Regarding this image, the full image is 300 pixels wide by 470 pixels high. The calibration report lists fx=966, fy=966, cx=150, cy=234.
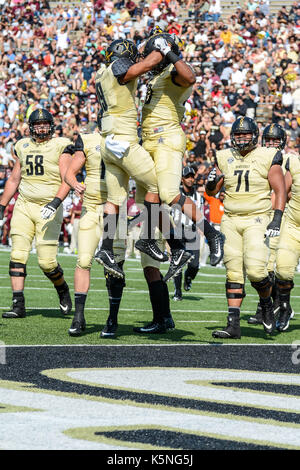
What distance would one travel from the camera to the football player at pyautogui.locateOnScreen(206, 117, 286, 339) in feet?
28.0

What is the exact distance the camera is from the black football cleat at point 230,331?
838cm

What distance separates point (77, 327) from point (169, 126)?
1.87 metres

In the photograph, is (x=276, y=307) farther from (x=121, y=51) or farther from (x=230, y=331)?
(x=121, y=51)

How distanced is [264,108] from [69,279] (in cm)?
945

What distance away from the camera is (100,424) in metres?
Result: 4.46

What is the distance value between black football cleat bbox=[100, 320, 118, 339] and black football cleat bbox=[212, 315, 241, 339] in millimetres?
874

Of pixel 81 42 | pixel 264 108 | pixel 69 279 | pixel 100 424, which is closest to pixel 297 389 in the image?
pixel 100 424

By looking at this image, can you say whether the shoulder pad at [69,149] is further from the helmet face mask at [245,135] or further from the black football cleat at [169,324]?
the black football cleat at [169,324]

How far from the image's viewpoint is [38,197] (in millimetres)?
9828

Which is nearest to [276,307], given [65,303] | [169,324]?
[169,324]

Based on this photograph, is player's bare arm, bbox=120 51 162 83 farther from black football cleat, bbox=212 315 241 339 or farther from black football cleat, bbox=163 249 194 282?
black football cleat, bbox=212 315 241 339

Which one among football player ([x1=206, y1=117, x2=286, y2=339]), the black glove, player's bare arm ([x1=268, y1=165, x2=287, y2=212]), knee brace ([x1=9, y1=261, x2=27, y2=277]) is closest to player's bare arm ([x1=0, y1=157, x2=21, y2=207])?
knee brace ([x1=9, y1=261, x2=27, y2=277])

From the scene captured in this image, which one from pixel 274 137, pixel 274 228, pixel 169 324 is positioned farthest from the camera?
pixel 274 137

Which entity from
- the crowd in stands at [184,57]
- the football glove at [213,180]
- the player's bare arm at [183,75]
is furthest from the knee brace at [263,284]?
the crowd in stands at [184,57]
